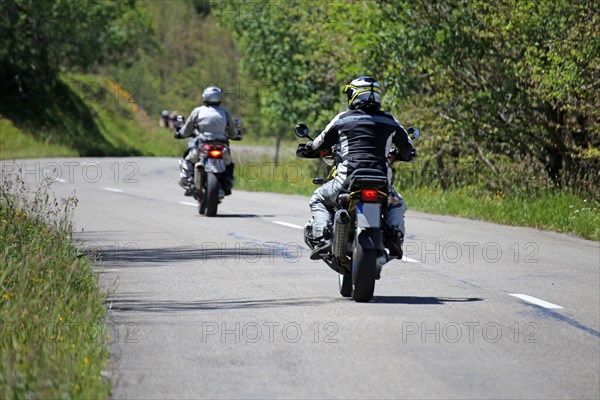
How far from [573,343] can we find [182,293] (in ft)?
12.5

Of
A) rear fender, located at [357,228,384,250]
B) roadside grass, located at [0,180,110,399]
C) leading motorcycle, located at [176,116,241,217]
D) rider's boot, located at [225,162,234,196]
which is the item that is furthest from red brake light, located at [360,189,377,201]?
rider's boot, located at [225,162,234,196]

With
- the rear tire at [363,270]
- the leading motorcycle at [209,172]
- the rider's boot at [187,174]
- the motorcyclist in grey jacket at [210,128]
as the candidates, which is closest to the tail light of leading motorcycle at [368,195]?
the rear tire at [363,270]

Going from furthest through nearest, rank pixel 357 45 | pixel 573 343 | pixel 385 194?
pixel 357 45
pixel 385 194
pixel 573 343

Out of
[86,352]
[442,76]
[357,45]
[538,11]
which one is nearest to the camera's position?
[86,352]

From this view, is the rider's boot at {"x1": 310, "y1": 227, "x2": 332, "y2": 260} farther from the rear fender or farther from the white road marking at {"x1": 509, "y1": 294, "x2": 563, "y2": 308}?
the white road marking at {"x1": 509, "y1": 294, "x2": 563, "y2": 308}

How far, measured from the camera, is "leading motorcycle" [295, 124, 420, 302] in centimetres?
1005

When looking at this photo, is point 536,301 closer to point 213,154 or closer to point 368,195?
point 368,195

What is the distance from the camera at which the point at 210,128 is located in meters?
20.3

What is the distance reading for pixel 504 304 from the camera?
10531 mm

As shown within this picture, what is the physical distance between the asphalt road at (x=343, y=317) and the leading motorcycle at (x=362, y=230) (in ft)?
0.81

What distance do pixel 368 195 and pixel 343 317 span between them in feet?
3.68

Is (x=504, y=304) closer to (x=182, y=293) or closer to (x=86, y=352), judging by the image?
(x=182, y=293)

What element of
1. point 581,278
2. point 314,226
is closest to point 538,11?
point 581,278

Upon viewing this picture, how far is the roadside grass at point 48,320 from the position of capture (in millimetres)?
6484
